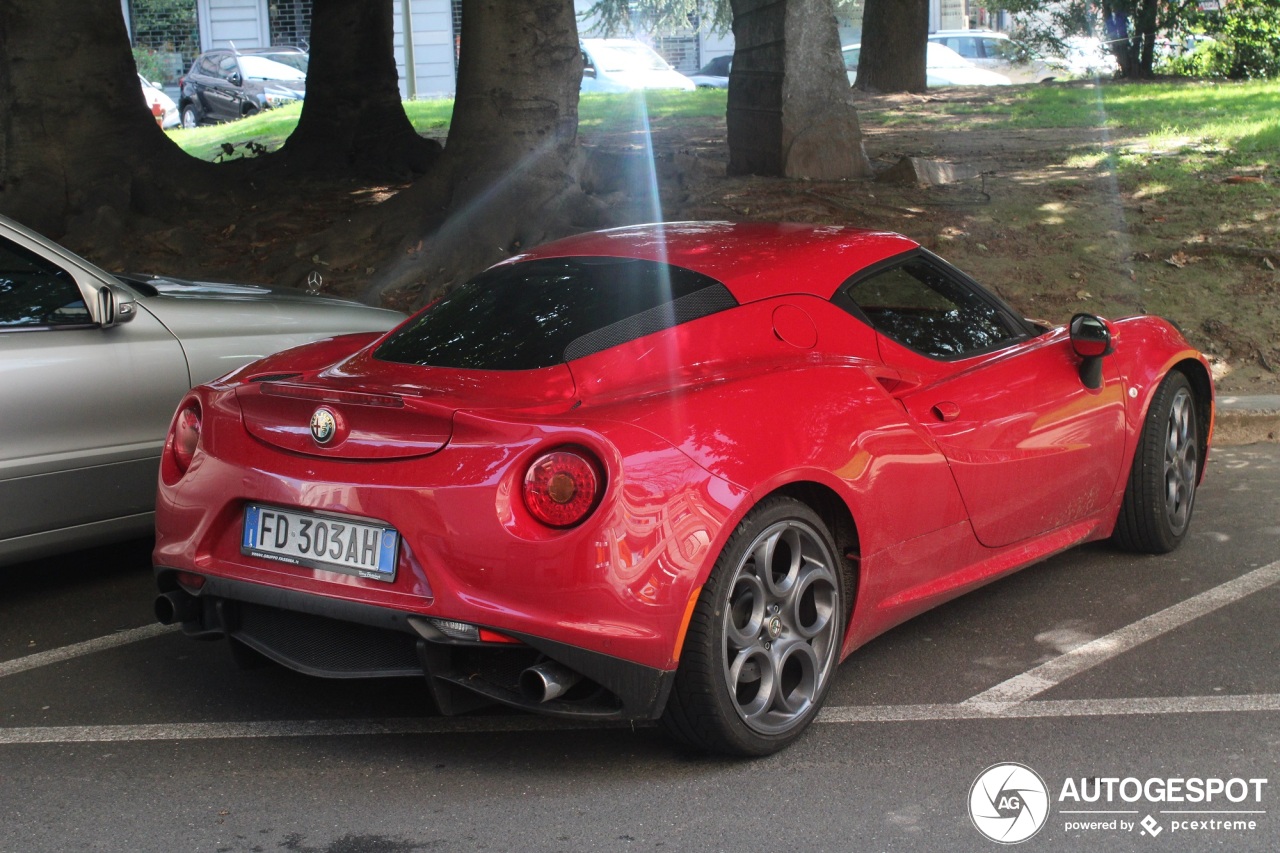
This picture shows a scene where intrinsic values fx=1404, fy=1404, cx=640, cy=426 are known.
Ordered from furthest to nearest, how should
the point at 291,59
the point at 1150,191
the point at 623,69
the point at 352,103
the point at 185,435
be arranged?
the point at 291,59
the point at 623,69
the point at 352,103
the point at 1150,191
the point at 185,435

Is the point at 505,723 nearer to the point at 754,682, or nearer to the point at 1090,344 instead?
the point at 754,682

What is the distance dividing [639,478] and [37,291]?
3014 mm

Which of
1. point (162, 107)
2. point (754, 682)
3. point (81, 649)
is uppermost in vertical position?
point (162, 107)

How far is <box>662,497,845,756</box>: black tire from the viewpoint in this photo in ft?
11.6

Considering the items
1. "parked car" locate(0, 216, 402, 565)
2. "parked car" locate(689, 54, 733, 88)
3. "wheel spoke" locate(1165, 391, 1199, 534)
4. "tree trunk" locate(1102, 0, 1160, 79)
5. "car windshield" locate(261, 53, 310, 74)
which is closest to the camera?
"parked car" locate(0, 216, 402, 565)

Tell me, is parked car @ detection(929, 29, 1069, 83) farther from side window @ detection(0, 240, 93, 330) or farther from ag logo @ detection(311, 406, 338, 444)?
ag logo @ detection(311, 406, 338, 444)

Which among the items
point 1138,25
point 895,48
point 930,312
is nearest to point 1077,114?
point 895,48

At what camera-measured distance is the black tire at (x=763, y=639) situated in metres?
3.54

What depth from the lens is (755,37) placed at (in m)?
11.5

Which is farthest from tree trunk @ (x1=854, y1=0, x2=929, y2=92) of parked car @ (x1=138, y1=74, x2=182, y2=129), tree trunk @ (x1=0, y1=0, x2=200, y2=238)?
parked car @ (x1=138, y1=74, x2=182, y2=129)

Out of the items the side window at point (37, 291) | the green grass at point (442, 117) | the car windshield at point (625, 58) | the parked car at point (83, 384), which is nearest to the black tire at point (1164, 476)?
the parked car at point (83, 384)

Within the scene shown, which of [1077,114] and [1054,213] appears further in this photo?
[1077,114]

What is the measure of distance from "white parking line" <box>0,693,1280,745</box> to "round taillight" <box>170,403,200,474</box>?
767 millimetres

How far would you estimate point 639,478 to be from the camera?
3.42 meters
